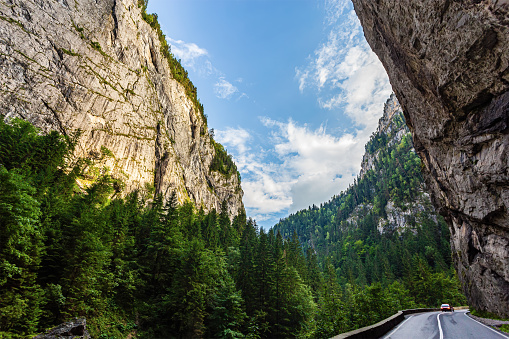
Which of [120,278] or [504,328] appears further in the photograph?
[120,278]

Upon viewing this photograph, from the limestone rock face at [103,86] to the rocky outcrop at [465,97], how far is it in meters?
51.6

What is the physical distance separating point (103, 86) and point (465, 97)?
62.8 m

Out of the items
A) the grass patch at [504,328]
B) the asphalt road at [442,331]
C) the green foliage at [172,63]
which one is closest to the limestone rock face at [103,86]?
the green foliage at [172,63]

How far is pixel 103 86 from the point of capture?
5097 cm

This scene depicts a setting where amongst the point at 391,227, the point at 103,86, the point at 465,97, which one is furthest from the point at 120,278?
the point at 391,227

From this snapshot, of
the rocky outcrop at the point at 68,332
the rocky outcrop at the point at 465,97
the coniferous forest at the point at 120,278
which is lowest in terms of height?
the rocky outcrop at the point at 68,332

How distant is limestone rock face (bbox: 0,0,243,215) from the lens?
3906 centimetres

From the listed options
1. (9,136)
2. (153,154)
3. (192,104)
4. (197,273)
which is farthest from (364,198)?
(9,136)

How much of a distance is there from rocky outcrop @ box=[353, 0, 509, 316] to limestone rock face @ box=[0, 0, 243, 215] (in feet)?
169

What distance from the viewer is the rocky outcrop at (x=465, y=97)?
12352 mm

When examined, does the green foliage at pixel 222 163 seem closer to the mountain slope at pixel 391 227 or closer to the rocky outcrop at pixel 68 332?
the mountain slope at pixel 391 227

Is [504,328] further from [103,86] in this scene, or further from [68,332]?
[103,86]

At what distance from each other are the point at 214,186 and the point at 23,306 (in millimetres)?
76982

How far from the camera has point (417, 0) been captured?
46.3ft
